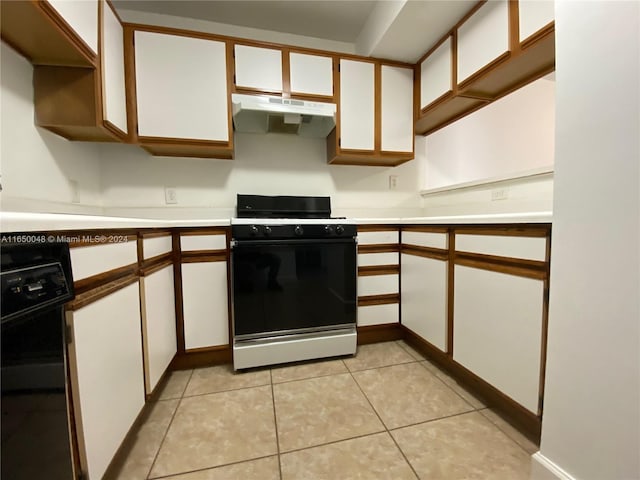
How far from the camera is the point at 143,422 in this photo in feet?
3.89

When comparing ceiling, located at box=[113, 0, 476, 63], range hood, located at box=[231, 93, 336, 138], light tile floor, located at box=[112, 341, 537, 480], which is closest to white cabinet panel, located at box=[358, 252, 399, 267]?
light tile floor, located at box=[112, 341, 537, 480]

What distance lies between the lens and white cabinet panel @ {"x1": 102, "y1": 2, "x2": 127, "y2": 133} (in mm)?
1427

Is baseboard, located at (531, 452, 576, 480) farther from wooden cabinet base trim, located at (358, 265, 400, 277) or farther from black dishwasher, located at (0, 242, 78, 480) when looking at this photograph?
black dishwasher, located at (0, 242, 78, 480)

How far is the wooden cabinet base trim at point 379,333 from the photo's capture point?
1918 mm

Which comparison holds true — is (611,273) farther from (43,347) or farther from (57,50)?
(57,50)

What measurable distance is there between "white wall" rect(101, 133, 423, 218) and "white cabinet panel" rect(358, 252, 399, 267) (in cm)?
58

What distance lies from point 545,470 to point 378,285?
116 cm

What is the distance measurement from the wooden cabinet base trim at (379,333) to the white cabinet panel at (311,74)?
1.73 meters

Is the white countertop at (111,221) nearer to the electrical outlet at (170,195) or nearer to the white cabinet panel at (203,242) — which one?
the white cabinet panel at (203,242)

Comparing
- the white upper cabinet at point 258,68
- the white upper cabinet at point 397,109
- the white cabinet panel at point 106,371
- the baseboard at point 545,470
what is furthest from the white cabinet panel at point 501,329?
the white upper cabinet at point 258,68

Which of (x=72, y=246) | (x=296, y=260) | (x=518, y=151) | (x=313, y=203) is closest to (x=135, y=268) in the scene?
(x=72, y=246)

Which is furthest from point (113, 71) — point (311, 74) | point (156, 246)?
point (311, 74)

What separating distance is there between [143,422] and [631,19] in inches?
82.4

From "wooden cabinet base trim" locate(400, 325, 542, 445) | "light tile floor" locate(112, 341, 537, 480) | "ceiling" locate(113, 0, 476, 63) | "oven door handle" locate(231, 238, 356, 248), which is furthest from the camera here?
"ceiling" locate(113, 0, 476, 63)
